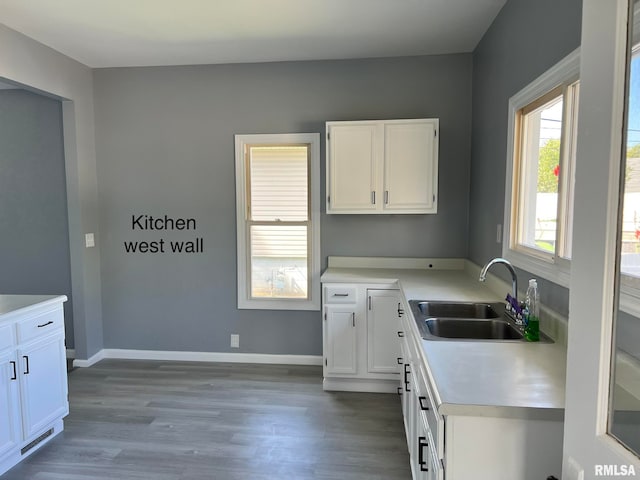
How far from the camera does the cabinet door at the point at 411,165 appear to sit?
3027 millimetres

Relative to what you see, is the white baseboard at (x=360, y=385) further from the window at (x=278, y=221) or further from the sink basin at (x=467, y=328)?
the sink basin at (x=467, y=328)

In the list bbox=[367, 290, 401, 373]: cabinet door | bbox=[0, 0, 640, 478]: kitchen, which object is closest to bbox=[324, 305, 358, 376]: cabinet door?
bbox=[367, 290, 401, 373]: cabinet door

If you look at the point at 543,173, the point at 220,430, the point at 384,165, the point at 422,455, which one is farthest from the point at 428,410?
the point at 384,165

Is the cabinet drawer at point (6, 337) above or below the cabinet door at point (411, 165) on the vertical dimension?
below

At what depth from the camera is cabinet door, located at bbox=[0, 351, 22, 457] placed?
2045 mm

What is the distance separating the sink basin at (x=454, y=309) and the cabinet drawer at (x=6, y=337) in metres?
2.30

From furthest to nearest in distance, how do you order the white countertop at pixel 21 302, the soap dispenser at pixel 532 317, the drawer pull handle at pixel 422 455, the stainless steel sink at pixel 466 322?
the white countertop at pixel 21 302
the stainless steel sink at pixel 466 322
the soap dispenser at pixel 532 317
the drawer pull handle at pixel 422 455

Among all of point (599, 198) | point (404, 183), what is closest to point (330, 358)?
point (404, 183)

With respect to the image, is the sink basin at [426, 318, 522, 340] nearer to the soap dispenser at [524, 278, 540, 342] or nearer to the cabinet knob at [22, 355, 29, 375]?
the soap dispenser at [524, 278, 540, 342]

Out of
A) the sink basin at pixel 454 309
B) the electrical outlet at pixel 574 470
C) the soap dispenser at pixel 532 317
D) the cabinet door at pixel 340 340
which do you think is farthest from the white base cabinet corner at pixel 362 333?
the electrical outlet at pixel 574 470

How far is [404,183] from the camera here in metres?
3.08

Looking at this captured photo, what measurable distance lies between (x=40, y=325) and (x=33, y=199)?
1941mm

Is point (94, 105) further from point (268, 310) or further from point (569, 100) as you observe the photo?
point (569, 100)

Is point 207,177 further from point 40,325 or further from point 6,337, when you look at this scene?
point 6,337
